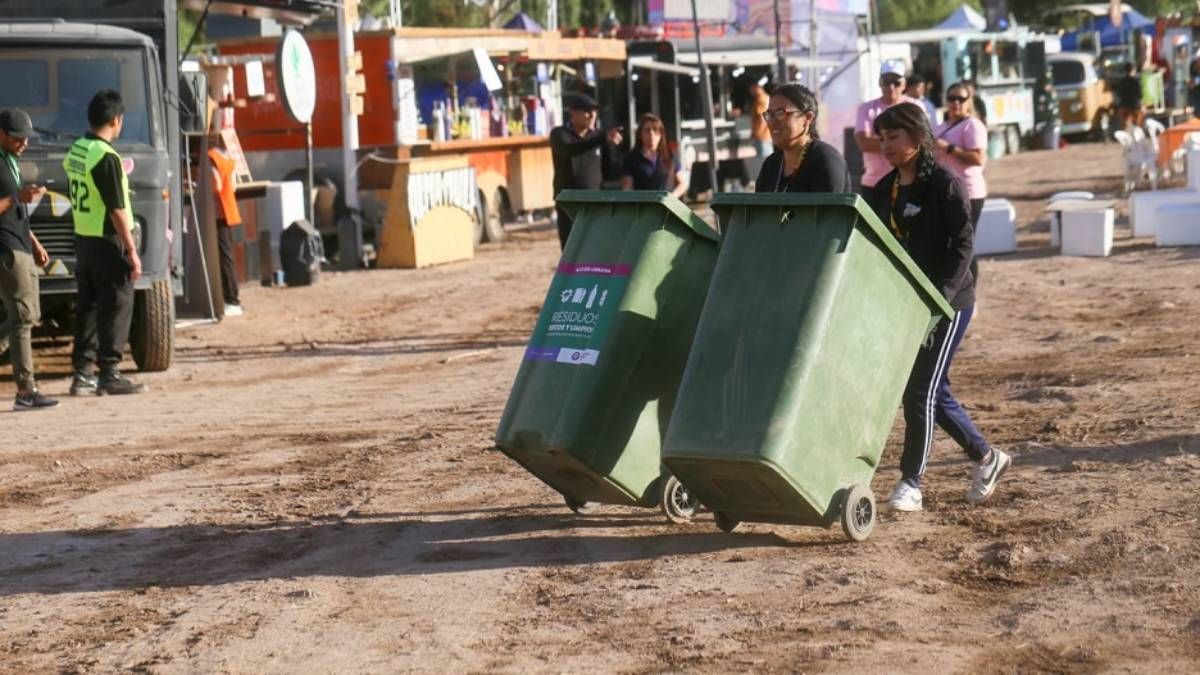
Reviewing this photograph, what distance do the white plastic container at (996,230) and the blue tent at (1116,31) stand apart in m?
33.1

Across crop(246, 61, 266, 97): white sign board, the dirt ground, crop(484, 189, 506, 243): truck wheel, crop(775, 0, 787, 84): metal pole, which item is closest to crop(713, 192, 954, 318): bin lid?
the dirt ground

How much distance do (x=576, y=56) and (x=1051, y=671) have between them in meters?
18.9

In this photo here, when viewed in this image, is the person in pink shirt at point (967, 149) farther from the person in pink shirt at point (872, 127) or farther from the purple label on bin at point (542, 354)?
the purple label on bin at point (542, 354)

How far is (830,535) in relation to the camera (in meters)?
6.98

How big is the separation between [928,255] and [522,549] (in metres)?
1.86

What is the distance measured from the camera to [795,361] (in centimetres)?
632

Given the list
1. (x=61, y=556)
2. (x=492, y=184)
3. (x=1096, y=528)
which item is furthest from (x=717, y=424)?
(x=492, y=184)

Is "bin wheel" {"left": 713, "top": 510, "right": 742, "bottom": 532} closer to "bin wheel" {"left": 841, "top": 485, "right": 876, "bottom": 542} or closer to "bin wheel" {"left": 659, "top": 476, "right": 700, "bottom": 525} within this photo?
"bin wheel" {"left": 659, "top": 476, "right": 700, "bottom": 525}

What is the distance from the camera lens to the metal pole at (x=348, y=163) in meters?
20.1

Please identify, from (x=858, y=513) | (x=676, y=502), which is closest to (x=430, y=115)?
(x=676, y=502)

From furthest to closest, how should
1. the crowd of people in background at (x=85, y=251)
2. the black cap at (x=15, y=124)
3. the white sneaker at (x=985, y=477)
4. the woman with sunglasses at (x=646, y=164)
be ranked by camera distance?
the woman with sunglasses at (x=646, y=164), the crowd of people in background at (x=85, y=251), the black cap at (x=15, y=124), the white sneaker at (x=985, y=477)

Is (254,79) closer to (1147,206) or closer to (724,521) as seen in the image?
(1147,206)

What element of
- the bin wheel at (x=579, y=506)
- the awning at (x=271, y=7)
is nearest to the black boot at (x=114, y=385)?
the bin wheel at (x=579, y=506)

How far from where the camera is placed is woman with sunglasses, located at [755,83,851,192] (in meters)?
7.20
